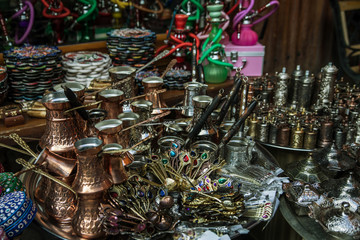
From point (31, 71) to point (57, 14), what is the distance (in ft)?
2.45

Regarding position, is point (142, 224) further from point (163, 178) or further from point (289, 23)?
point (289, 23)

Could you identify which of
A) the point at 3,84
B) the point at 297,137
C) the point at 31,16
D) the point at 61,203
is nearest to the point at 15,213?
the point at 61,203

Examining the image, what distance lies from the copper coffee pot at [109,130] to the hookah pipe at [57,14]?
162 centimetres

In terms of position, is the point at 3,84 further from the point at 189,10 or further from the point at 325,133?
the point at 325,133

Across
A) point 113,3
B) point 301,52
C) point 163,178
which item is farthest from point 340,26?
point 163,178

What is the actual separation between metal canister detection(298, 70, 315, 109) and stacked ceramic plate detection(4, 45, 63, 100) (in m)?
1.35

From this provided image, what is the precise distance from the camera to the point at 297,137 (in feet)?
5.32

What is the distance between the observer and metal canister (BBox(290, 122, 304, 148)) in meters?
1.62

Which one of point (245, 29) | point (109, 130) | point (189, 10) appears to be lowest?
point (109, 130)

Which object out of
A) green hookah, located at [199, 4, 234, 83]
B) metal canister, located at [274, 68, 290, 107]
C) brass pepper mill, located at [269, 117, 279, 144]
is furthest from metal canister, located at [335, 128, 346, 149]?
green hookah, located at [199, 4, 234, 83]

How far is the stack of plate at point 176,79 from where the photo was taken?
210 cm

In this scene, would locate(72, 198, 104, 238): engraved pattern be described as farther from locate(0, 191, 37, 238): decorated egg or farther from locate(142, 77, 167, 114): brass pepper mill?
locate(142, 77, 167, 114): brass pepper mill

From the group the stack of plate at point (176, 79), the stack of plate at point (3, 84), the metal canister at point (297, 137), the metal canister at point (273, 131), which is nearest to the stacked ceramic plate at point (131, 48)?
the stack of plate at point (176, 79)

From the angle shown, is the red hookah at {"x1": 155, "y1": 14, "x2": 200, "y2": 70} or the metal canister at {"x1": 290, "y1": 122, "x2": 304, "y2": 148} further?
the red hookah at {"x1": 155, "y1": 14, "x2": 200, "y2": 70}
